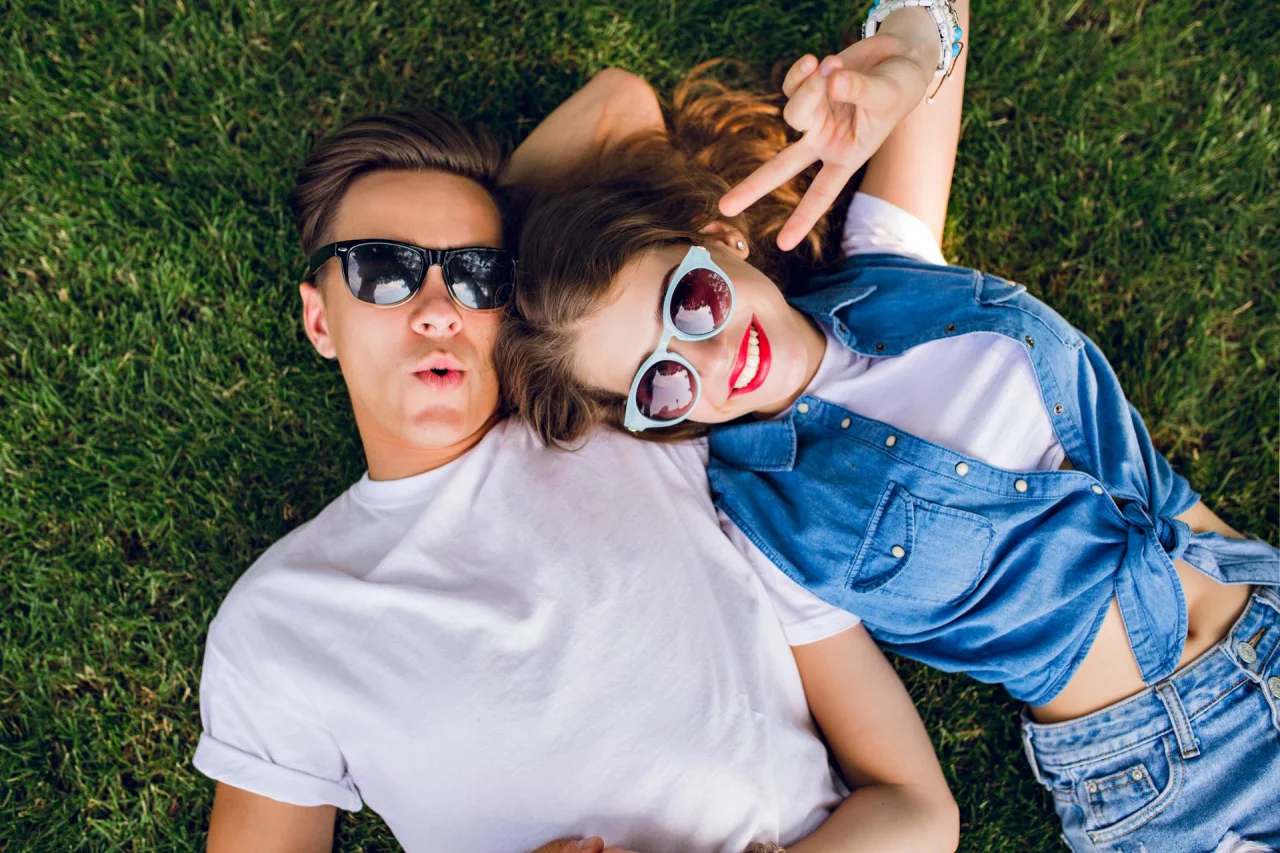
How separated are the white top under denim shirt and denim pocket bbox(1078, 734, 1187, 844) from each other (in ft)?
0.88

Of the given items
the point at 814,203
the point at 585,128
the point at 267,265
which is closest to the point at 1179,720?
the point at 814,203

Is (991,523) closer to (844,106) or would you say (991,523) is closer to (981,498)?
(981,498)

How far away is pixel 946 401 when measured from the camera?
2.84 metres

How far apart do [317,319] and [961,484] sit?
7.71 feet

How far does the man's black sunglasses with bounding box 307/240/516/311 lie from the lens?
282 centimetres

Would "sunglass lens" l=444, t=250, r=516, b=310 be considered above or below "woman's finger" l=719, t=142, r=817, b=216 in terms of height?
below

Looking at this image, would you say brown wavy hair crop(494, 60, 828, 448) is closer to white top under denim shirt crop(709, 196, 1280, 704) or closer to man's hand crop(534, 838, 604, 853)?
white top under denim shirt crop(709, 196, 1280, 704)

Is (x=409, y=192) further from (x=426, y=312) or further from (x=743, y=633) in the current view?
(x=743, y=633)

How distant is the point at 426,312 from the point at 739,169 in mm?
1443

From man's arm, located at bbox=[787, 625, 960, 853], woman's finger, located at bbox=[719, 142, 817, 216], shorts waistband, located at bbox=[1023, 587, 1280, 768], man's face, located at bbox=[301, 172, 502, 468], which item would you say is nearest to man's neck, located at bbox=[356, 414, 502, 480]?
man's face, located at bbox=[301, 172, 502, 468]

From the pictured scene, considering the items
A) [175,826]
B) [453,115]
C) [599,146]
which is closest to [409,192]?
[599,146]

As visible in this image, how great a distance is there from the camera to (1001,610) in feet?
9.22

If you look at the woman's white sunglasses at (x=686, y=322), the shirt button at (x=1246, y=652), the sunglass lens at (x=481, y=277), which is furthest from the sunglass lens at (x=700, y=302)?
the shirt button at (x=1246, y=652)

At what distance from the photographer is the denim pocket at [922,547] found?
2766 millimetres
